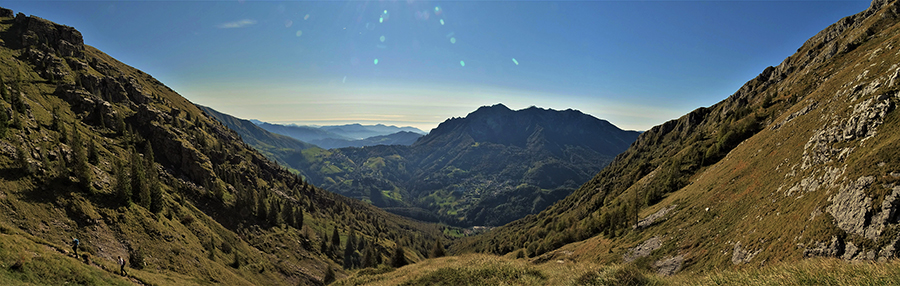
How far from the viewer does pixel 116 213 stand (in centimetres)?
6184

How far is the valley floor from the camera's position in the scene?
12466 mm

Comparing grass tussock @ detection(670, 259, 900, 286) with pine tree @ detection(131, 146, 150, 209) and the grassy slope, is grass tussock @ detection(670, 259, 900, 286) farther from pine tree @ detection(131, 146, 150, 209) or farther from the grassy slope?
pine tree @ detection(131, 146, 150, 209)

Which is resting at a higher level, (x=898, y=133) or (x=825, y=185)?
(x=898, y=133)

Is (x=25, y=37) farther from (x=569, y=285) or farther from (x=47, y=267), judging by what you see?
(x=569, y=285)

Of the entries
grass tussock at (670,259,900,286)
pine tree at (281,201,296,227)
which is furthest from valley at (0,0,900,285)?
pine tree at (281,201,296,227)

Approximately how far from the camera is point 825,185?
93.7ft

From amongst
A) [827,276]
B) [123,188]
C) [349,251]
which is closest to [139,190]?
[123,188]

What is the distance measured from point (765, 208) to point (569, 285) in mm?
30480

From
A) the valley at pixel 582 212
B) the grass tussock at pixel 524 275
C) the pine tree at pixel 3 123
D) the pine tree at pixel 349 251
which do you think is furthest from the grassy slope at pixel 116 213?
the grass tussock at pixel 524 275

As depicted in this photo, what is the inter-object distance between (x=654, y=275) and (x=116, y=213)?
3746 inches

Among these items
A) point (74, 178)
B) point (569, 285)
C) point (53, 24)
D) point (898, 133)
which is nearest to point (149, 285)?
point (74, 178)

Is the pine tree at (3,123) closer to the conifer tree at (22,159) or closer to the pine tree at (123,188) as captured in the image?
the conifer tree at (22,159)

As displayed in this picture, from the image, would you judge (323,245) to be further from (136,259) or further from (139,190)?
(136,259)

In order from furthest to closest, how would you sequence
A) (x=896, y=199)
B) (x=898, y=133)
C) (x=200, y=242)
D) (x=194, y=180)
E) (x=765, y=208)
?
(x=194, y=180), (x=200, y=242), (x=765, y=208), (x=898, y=133), (x=896, y=199)
